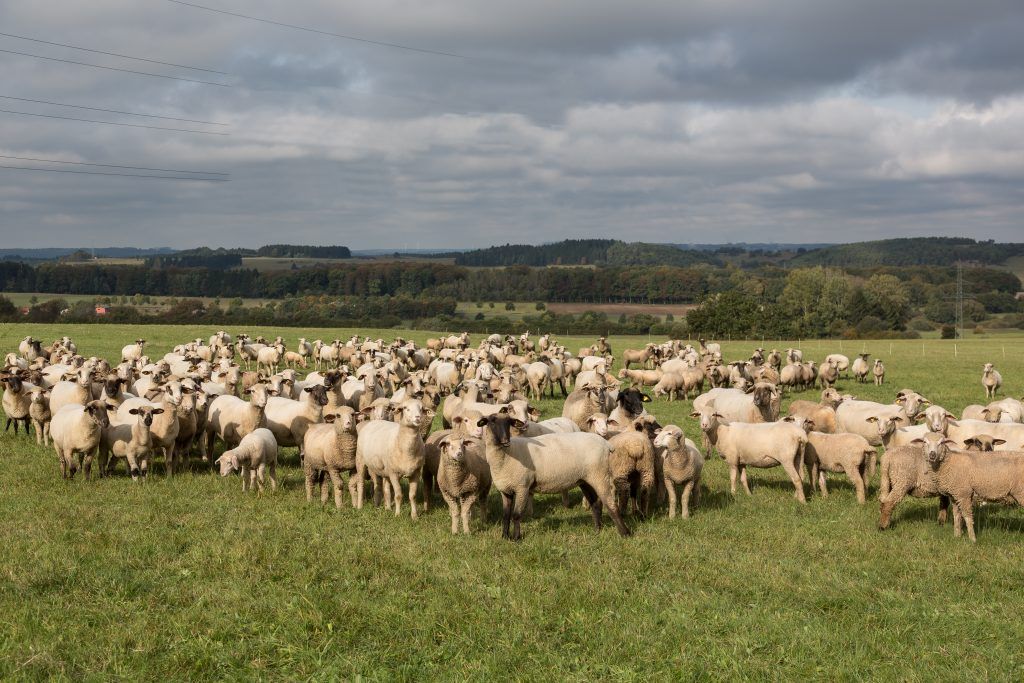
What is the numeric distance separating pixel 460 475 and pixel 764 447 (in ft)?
19.6

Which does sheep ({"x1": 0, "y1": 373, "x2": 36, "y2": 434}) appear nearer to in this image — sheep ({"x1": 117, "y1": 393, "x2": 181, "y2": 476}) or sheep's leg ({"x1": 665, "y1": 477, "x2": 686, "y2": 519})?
sheep ({"x1": 117, "y1": 393, "x2": 181, "y2": 476})

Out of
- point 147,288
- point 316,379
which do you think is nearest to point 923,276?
point 147,288

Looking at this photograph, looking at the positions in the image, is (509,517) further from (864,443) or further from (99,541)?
(864,443)

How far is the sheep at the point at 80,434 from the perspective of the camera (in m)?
15.5

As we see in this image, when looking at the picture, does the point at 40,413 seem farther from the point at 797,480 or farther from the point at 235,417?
the point at 797,480

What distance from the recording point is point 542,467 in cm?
1211

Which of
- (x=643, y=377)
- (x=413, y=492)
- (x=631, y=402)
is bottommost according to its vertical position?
(x=643, y=377)

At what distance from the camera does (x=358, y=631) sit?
8.77 metres

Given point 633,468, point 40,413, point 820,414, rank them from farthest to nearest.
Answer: point 40,413, point 820,414, point 633,468

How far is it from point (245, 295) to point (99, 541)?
139 metres

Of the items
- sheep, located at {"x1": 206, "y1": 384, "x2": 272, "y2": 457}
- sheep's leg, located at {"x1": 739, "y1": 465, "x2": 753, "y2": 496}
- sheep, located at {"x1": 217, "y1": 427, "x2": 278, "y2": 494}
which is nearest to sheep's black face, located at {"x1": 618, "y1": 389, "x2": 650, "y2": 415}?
sheep's leg, located at {"x1": 739, "y1": 465, "x2": 753, "y2": 496}

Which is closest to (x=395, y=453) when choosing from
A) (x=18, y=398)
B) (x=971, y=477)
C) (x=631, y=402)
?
(x=631, y=402)

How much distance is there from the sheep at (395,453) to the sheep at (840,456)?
7000 millimetres

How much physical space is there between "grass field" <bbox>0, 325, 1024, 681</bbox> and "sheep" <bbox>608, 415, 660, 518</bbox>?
1.77 ft
